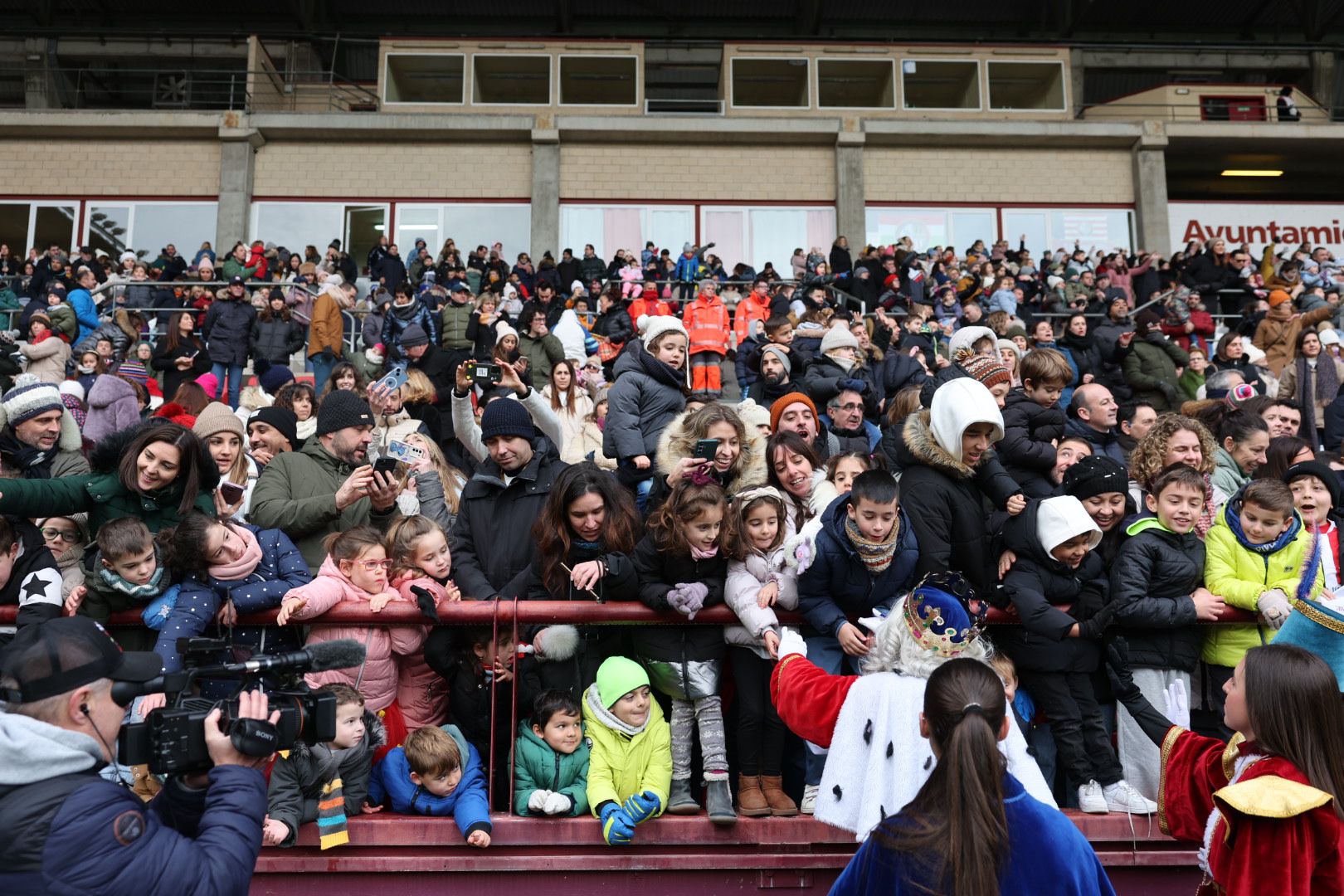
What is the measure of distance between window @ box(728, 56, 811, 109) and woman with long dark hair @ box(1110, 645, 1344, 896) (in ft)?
77.1

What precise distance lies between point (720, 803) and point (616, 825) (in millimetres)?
438

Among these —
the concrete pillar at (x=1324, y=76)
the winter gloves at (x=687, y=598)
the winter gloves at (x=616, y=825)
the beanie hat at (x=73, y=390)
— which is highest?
the concrete pillar at (x=1324, y=76)

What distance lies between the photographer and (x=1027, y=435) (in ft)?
20.9

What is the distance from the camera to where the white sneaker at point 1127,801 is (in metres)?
4.41

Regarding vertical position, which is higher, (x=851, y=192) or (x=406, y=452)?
(x=851, y=192)

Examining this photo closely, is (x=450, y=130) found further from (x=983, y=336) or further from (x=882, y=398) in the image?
(x=983, y=336)

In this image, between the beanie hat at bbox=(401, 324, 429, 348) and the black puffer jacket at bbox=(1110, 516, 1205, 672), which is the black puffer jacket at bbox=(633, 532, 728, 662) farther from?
the beanie hat at bbox=(401, 324, 429, 348)

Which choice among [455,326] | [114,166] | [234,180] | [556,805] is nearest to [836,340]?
[556,805]

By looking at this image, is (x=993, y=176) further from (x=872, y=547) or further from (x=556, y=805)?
(x=556, y=805)

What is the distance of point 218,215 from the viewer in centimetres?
2253

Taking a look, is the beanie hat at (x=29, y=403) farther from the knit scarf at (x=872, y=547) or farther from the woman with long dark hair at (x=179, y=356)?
the woman with long dark hair at (x=179, y=356)

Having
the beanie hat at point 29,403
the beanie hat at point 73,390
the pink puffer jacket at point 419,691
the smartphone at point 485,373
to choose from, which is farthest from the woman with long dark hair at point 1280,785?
the beanie hat at point 73,390

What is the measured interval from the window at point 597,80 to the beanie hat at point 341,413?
65.9 ft

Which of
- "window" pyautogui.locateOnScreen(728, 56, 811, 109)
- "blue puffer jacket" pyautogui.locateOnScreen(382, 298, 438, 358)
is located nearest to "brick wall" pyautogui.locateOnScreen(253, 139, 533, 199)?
"window" pyautogui.locateOnScreen(728, 56, 811, 109)
